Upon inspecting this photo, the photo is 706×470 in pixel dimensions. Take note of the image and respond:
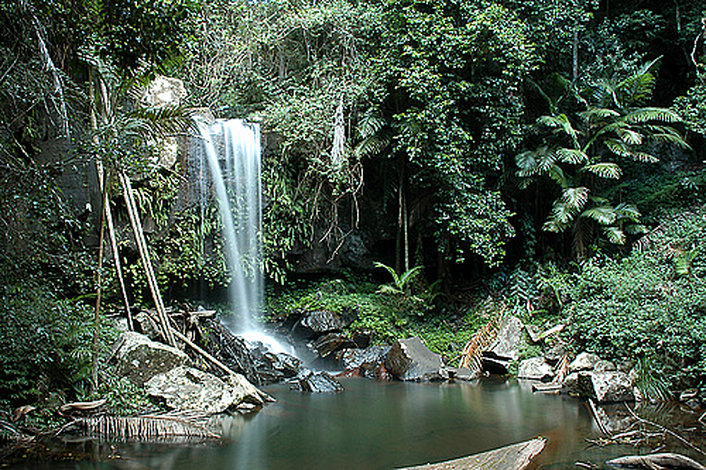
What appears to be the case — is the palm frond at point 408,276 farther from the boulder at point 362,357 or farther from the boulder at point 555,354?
the boulder at point 555,354

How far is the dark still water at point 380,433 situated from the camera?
508 cm

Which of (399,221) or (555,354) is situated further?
(399,221)

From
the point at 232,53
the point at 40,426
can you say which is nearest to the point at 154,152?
the point at 40,426

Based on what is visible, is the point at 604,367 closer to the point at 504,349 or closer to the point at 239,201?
the point at 504,349

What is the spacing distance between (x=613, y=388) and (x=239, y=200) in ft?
26.7

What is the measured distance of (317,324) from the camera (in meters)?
11.2

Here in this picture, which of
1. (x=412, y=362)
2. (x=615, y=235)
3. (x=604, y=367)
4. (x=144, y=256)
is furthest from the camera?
(x=615, y=235)

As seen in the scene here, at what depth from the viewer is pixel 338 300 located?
11.9 metres

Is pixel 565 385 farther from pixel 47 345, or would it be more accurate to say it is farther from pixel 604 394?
pixel 47 345

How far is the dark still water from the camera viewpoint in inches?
200

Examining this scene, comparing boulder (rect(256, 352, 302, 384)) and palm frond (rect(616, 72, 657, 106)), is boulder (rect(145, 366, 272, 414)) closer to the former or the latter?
boulder (rect(256, 352, 302, 384))

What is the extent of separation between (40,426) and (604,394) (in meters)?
7.17

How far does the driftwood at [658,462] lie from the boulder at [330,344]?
6654 mm

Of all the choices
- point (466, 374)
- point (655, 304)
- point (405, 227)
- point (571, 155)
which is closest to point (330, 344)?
point (466, 374)
